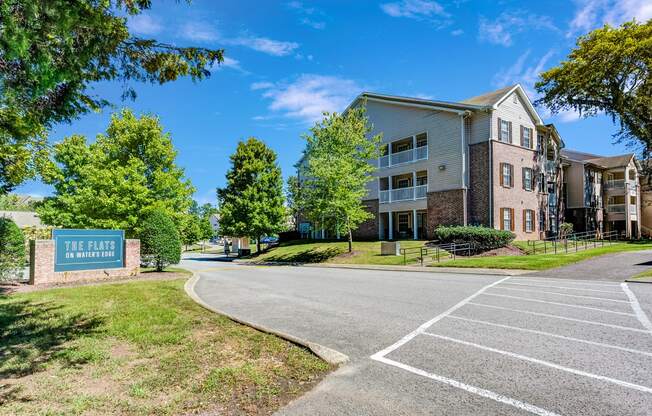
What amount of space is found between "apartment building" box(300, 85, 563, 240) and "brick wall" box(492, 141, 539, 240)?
2.9 inches

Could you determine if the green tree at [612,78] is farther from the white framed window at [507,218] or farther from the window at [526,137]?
the white framed window at [507,218]

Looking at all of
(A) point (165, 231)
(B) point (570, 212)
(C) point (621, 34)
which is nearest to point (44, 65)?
(A) point (165, 231)

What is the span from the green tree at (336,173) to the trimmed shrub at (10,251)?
16.1 meters

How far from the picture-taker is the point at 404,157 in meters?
32.1

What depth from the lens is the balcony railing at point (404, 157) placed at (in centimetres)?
3069

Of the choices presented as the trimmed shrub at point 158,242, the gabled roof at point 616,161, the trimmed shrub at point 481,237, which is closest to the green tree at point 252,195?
the trimmed shrub at point 158,242

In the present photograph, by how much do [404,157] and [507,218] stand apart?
9.66 meters

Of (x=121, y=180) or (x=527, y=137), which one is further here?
(x=527, y=137)

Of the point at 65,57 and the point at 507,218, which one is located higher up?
the point at 65,57

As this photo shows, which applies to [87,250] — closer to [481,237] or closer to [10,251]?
[10,251]

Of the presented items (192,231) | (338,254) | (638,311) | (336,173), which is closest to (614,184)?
(338,254)

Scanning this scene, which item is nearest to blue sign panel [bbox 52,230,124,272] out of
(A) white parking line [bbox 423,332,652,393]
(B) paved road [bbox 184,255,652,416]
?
(B) paved road [bbox 184,255,652,416]

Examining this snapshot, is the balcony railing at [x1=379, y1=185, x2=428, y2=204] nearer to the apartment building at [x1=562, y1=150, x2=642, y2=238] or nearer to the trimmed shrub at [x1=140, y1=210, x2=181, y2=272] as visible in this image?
the apartment building at [x1=562, y1=150, x2=642, y2=238]

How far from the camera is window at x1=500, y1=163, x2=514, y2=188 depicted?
27.4m
